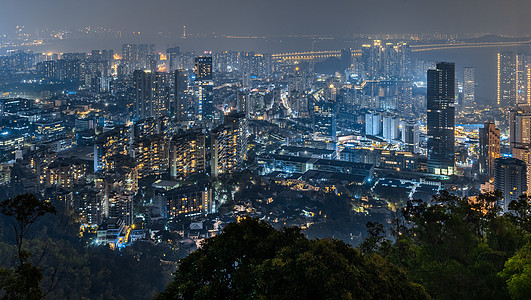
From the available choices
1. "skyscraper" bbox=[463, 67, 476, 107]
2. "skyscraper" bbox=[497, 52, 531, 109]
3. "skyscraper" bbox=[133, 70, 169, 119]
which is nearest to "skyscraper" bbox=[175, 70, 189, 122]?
"skyscraper" bbox=[133, 70, 169, 119]

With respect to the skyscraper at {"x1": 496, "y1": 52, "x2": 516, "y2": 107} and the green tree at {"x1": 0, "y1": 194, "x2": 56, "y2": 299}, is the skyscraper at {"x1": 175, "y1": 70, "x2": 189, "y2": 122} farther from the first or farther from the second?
the green tree at {"x1": 0, "y1": 194, "x2": 56, "y2": 299}

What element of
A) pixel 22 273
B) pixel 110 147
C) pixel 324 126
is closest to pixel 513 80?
pixel 324 126

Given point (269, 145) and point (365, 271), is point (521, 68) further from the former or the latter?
point (365, 271)

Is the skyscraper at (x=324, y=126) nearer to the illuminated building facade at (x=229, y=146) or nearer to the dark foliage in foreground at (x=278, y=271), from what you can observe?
the illuminated building facade at (x=229, y=146)

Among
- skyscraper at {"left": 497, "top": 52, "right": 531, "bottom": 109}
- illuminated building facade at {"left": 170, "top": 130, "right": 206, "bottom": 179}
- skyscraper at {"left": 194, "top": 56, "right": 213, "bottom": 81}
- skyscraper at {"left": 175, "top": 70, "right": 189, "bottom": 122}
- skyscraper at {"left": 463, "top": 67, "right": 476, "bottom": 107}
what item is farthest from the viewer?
skyscraper at {"left": 194, "top": 56, "right": 213, "bottom": 81}

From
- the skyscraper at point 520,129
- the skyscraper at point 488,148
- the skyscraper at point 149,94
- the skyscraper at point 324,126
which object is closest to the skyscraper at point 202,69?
the skyscraper at point 149,94

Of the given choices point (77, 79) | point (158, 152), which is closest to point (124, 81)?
point (77, 79)

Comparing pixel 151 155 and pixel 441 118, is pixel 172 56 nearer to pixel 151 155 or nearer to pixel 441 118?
pixel 151 155

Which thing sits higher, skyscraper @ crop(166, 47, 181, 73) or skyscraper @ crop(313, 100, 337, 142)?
skyscraper @ crop(166, 47, 181, 73)
